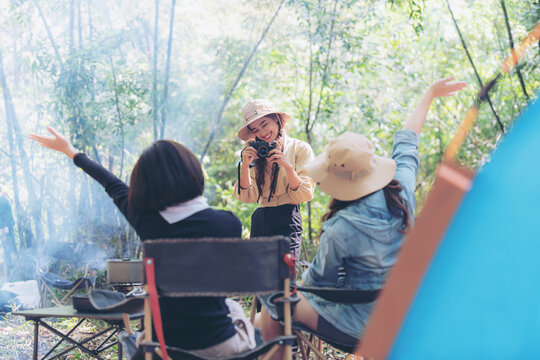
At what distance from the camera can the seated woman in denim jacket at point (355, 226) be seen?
170 centimetres

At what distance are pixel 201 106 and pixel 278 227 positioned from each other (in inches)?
116

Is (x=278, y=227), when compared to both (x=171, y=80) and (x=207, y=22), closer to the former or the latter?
(x=171, y=80)

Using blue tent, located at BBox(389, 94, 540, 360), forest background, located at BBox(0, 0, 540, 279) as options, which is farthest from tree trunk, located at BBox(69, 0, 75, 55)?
blue tent, located at BBox(389, 94, 540, 360)

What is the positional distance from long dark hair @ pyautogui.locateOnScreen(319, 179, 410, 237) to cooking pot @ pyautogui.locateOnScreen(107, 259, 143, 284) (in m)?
0.92

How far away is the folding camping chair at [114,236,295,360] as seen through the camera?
148 cm

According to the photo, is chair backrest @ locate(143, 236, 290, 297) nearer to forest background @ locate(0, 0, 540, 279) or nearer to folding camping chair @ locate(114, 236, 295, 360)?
folding camping chair @ locate(114, 236, 295, 360)

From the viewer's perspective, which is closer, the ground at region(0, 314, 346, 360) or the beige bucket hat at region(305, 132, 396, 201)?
the beige bucket hat at region(305, 132, 396, 201)

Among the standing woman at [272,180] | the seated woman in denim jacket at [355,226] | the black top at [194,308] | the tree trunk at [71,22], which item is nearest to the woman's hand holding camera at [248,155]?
the standing woman at [272,180]

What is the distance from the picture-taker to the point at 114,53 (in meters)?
4.44

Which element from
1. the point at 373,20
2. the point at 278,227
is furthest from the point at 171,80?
the point at 278,227

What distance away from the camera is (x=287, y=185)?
8.11ft

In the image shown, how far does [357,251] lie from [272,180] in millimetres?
839

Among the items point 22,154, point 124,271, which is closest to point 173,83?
point 22,154

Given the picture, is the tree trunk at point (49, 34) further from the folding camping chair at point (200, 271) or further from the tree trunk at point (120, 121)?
Result: the folding camping chair at point (200, 271)
